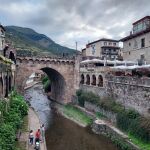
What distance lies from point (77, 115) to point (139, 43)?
1788 cm

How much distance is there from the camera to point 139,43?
52625 millimetres

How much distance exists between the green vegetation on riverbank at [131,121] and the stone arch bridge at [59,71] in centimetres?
1325

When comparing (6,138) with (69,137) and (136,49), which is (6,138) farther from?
(136,49)

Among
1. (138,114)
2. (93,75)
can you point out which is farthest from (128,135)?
(93,75)

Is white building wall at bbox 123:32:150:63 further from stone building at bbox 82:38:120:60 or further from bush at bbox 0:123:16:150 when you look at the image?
bush at bbox 0:123:16:150

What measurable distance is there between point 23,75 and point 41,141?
85.3ft

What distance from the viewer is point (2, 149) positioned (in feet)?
63.0

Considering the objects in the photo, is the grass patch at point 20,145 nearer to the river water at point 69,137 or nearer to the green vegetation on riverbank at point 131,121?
the river water at point 69,137

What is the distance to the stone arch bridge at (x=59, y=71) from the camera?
2151 inches

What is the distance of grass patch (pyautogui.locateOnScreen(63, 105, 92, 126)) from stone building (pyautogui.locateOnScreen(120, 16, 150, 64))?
1373cm

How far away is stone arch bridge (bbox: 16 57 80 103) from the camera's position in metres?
54.6

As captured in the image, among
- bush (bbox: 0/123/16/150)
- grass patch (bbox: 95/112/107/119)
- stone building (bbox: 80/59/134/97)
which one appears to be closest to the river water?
grass patch (bbox: 95/112/107/119)

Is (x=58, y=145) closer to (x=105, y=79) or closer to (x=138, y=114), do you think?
(x=138, y=114)

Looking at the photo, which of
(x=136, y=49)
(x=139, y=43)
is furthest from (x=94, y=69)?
(x=139, y=43)
